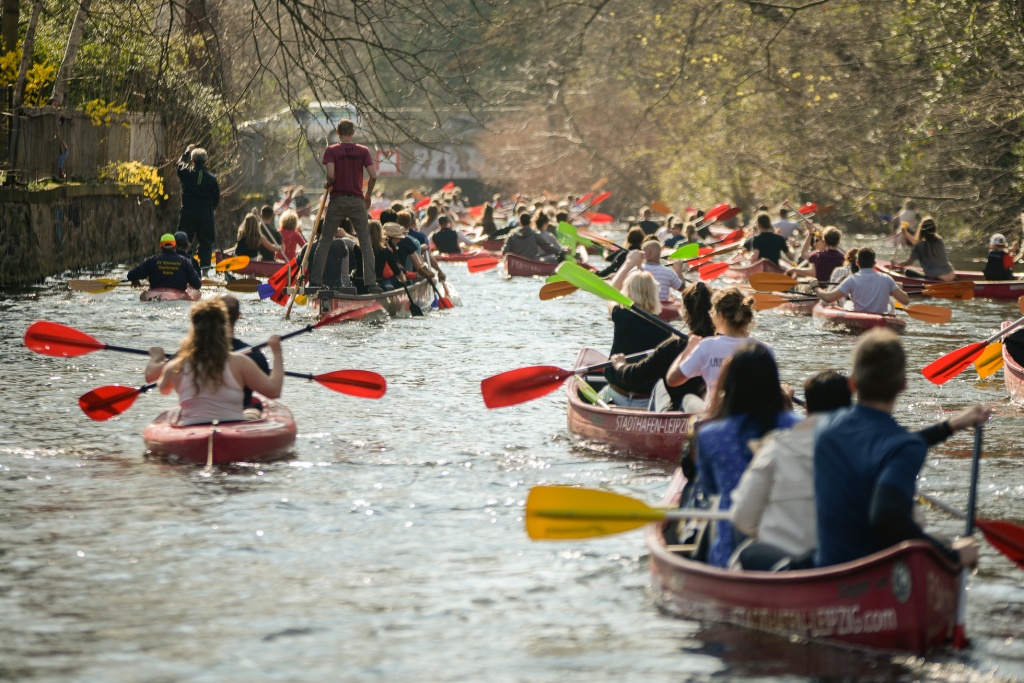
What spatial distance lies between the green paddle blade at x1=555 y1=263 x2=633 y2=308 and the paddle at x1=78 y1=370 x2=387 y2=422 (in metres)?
1.76

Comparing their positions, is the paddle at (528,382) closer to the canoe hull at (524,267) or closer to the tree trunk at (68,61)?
the tree trunk at (68,61)

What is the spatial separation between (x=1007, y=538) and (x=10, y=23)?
19135 millimetres

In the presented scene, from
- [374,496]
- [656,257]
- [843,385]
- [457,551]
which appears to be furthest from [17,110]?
[843,385]

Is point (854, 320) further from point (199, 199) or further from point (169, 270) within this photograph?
point (199, 199)

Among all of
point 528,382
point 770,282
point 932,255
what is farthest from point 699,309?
point 932,255

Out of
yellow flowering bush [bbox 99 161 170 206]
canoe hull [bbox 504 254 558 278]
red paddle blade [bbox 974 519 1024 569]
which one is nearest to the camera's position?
red paddle blade [bbox 974 519 1024 569]

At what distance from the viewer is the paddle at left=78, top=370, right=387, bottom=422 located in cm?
1059

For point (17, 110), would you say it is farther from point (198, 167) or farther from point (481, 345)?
point (481, 345)

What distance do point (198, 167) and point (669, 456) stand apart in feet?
48.2

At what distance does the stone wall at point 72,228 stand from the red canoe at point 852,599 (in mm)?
16940

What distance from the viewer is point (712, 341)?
8938 mm

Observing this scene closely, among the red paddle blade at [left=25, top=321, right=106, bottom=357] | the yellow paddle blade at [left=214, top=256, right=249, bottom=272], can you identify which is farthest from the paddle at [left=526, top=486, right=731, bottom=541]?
the yellow paddle blade at [left=214, top=256, right=249, bottom=272]

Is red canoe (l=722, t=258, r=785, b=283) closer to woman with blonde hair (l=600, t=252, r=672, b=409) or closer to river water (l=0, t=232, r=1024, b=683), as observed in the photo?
river water (l=0, t=232, r=1024, b=683)

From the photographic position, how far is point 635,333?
11.2 metres
